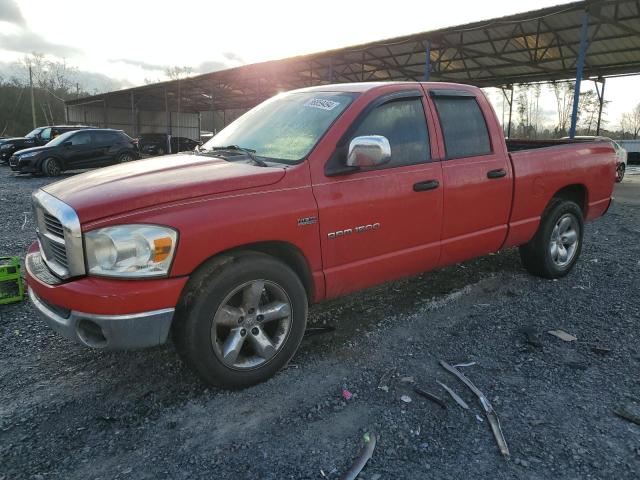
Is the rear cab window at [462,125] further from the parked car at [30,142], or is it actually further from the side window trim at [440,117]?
the parked car at [30,142]

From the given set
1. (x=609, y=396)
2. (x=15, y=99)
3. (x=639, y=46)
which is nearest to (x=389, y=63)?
(x=639, y=46)

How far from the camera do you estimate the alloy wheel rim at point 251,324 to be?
273 centimetres

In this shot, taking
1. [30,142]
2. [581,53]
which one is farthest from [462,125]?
[30,142]

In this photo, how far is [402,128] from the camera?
11.6 feet

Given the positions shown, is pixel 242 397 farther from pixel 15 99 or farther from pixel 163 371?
pixel 15 99

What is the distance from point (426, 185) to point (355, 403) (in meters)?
1.68

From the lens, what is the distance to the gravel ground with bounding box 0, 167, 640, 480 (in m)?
2.26

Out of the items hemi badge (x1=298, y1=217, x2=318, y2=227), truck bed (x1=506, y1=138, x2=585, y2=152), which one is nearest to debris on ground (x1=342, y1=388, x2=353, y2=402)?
hemi badge (x1=298, y1=217, x2=318, y2=227)

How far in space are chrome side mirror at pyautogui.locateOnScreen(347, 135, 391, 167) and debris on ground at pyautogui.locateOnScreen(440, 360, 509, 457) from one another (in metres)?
1.46

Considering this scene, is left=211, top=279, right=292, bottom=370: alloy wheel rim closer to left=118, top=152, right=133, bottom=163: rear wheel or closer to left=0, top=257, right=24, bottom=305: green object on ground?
left=0, top=257, right=24, bottom=305: green object on ground

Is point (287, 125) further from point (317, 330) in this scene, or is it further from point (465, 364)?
point (465, 364)

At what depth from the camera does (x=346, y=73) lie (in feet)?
80.3

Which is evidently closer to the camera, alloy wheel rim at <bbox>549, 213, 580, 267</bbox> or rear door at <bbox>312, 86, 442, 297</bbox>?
rear door at <bbox>312, 86, 442, 297</bbox>

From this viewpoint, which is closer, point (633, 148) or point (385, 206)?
point (385, 206)
